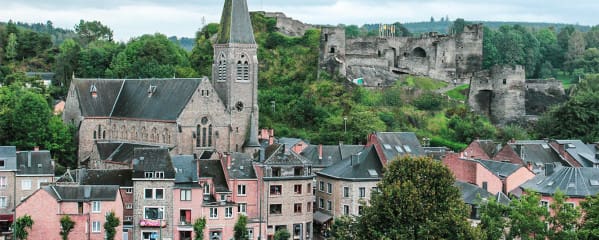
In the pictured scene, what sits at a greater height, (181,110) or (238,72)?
(238,72)

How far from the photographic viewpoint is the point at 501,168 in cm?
6850

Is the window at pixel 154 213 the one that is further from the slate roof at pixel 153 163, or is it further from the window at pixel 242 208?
the window at pixel 242 208

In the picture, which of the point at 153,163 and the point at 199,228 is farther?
the point at 153,163

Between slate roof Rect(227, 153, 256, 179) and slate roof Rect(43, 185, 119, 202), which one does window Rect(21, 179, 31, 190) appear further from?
slate roof Rect(227, 153, 256, 179)

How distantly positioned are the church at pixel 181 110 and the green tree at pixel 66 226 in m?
15.1

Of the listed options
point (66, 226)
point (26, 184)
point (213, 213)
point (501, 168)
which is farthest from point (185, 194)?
point (501, 168)

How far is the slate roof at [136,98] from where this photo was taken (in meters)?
76.8

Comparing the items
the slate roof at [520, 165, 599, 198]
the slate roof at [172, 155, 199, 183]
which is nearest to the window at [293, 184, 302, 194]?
the slate roof at [172, 155, 199, 183]

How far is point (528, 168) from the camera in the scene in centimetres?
6888

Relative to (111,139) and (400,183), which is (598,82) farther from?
(400,183)

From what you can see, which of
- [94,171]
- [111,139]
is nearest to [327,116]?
[111,139]

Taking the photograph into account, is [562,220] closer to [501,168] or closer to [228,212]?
[501,168]

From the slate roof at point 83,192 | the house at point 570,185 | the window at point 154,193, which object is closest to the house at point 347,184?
the house at point 570,185

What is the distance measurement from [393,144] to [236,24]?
53.5 ft
